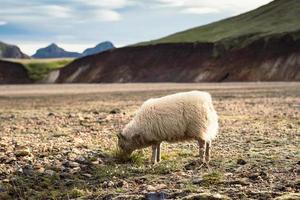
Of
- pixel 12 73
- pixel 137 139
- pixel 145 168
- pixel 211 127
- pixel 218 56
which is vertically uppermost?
pixel 218 56

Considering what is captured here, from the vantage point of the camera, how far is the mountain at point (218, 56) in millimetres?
87500

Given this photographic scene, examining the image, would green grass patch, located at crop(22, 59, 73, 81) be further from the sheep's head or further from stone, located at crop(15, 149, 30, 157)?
stone, located at crop(15, 149, 30, 157)

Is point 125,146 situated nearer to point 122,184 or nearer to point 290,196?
point 122,184

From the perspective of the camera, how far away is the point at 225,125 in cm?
2019

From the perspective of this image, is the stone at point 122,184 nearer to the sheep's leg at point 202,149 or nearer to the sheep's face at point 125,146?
the sheep's leg at point 202,149

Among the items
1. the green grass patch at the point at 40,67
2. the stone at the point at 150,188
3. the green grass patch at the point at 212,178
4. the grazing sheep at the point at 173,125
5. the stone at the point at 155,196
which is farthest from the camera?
the green grass patch at the point at 40,67

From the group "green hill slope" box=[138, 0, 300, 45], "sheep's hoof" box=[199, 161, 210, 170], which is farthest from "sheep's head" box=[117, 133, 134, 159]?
Answer: "green hill slope" box=[138, 0, 300, 45]

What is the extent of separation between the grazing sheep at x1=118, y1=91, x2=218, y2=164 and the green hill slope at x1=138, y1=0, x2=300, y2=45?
8154 centimetres

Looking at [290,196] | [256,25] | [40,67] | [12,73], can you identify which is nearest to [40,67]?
[40,67]

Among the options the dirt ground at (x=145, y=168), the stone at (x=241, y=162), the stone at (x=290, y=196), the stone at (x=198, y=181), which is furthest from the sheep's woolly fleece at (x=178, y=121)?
the stone at (x=290, y=196)

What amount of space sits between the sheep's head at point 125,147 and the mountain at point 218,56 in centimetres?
6858

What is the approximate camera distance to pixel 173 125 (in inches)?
508

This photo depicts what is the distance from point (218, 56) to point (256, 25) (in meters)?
16.0

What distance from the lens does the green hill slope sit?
328 feet
